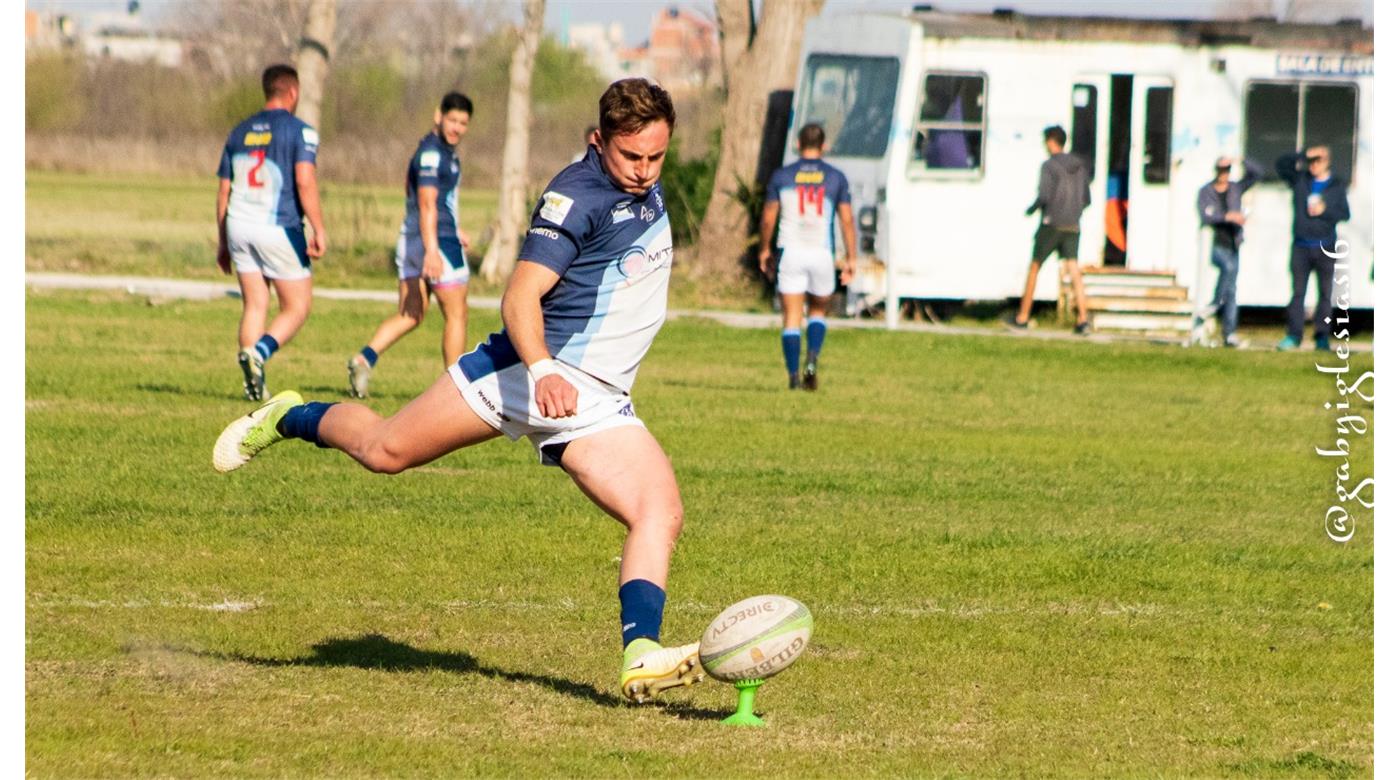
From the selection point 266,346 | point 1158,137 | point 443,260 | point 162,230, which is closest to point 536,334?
point 266,346

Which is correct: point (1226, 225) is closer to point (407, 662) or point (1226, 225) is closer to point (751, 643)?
point (407, 662)

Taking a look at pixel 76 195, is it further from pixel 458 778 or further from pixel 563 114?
pixel 458 778

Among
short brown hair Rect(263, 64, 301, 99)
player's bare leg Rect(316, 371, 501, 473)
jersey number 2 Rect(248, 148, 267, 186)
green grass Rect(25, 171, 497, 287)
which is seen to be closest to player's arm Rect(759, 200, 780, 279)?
short brown hair Rect(263, 64, 301, 99)

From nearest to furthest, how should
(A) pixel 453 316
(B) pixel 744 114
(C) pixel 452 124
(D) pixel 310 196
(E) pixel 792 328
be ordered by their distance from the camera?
1. (D) pixel 310 196
2. (C) pixel 452 124
3. (A) pixel 453 316
4. (E) pixel 792 328
5. (B) pixel 744 114

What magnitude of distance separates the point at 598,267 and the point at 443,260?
8431 millimetres

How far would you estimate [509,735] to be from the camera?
6094 mm

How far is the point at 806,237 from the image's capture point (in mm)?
16656

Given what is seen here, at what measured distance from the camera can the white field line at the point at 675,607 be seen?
7.92m

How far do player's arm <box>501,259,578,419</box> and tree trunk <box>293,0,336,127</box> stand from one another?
23430mm

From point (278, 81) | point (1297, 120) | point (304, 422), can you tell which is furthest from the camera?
point (1297, 120)

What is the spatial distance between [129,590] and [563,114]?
65.7 meters

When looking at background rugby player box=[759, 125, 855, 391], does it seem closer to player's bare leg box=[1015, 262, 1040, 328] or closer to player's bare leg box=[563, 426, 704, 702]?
player's bare leg box=[1015, 262, 1040, 328]

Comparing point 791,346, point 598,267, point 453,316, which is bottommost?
point 791,346

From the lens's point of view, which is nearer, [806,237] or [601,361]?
[601,361]
